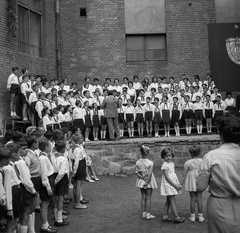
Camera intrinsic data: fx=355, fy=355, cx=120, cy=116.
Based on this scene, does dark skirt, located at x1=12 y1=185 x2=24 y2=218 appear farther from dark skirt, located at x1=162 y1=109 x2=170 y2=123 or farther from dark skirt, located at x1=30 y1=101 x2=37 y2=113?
dark skirt, located at x1=162 y1=109 x2=170 y2=123

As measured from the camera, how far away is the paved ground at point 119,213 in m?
6.21

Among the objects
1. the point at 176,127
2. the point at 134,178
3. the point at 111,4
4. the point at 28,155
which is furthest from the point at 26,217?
the point at 111,4

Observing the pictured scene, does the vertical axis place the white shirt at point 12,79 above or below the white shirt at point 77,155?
above

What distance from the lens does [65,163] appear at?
654 centimetres

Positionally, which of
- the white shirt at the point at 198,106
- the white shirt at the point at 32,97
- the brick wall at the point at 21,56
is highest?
the brick wall at the point at 21,56

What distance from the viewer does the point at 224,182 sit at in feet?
11.0

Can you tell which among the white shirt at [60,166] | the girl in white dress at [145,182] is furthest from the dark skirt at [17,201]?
the girl in white dress at [145,182]

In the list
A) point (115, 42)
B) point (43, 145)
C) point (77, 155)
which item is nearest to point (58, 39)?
point (115, 42)

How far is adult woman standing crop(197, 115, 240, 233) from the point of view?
3.29 m

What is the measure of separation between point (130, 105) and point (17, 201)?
9.70 meters

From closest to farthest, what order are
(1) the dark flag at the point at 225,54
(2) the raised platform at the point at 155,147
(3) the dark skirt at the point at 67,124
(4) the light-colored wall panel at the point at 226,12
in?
(2) the raised platform at the point at 155,147 → (3) the dark skirt at the point at 67,124 → (1) the dark flag at the point at 225,54 → (4) the light-colored wall panel at the point at 226,12

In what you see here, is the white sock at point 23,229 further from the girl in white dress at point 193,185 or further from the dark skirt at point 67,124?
the dark skirt at point 67,124

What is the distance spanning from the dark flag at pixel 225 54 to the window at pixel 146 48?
2.71 metres

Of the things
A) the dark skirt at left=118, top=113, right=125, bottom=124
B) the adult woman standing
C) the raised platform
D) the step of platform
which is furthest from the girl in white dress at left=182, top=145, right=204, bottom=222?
the dark skirt at left=118, top=113, right=125, bottom=124
